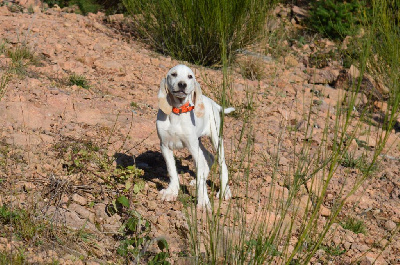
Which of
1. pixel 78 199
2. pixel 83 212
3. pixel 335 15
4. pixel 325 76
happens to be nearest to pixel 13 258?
pixel 83 212

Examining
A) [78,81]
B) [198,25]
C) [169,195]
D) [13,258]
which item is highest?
[198,25]

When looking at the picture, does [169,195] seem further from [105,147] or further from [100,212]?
[105,147]

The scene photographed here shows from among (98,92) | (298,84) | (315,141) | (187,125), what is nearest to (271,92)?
(298,84)

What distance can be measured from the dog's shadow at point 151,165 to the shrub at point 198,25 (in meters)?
1.95

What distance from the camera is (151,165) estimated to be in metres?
4.62

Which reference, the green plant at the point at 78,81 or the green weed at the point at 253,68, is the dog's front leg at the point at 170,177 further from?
the green weed at the point at 253,68

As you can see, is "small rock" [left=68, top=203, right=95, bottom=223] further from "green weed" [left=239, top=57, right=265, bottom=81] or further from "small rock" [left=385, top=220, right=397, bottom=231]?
"green weed" [left=239, top=57, right=265, bottom=81]

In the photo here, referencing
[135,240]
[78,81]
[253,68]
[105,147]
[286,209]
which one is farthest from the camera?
[253,68]

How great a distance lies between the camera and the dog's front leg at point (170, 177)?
12.6 ft

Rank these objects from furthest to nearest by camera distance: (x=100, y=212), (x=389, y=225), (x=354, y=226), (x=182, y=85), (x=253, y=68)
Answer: (x=253, y=68), (x=389, y=225), (x=354, y=226), (x=100, y=212), (x=182, y=85)

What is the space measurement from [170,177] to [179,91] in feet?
2.37

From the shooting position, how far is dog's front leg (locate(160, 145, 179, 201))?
3828mm

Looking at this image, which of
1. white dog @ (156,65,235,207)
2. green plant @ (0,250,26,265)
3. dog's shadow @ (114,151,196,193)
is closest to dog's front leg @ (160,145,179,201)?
white dog @ (156,65,235,207)

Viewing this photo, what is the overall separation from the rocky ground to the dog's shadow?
0.01 m
